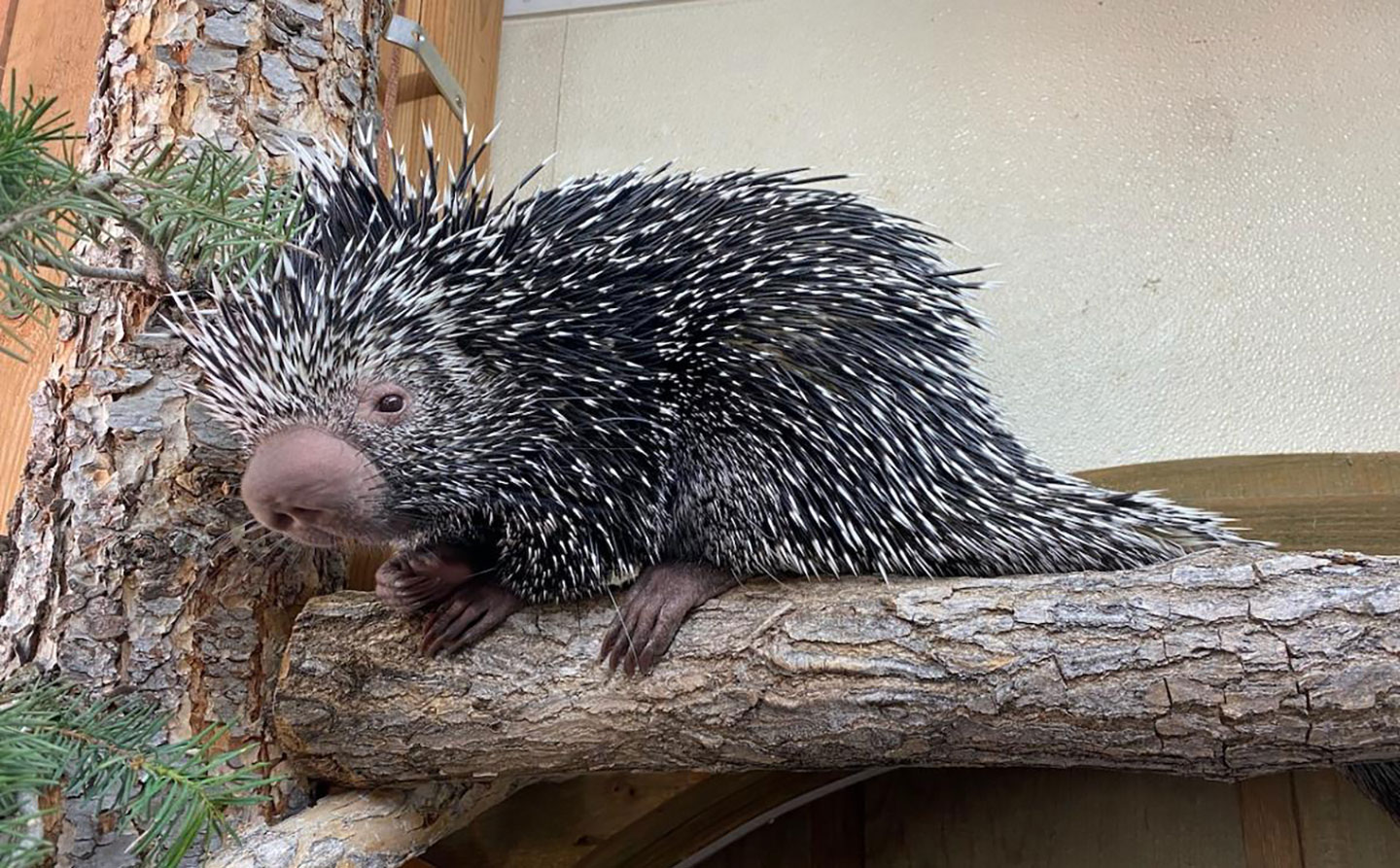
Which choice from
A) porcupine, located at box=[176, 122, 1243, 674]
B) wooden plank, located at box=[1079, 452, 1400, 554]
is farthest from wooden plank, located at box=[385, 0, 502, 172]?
wooden plank, located at box=[1079, 452, 1400, 554]

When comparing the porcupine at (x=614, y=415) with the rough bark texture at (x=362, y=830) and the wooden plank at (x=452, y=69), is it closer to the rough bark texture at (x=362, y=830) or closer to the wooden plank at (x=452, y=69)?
the rough bark texture at (x=362, y=830)

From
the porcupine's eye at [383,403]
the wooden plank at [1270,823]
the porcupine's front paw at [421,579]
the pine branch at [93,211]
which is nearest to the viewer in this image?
the pine branch at [93,211]

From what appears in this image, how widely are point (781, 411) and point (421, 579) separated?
21.0 inches

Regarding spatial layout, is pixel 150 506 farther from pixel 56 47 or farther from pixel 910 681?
pixel 56 47

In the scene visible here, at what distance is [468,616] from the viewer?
142 cm

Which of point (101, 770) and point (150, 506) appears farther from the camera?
point (150, 506)

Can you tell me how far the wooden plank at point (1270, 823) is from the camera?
6.11 ft

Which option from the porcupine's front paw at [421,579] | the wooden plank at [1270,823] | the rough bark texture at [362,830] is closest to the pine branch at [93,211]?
the porcupine's front paw at [421,579]

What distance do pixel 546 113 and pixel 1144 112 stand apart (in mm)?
1310

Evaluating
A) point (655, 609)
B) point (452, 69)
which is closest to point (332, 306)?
point (655, 609)

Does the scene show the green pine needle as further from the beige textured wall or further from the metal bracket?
the beige textured wall

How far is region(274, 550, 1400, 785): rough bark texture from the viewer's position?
3.67ft

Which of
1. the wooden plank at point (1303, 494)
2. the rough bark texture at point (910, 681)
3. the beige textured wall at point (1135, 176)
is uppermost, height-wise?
the beige textured wall at point (1135, 176)

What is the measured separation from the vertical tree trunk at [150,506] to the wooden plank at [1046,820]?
3.69 feet
